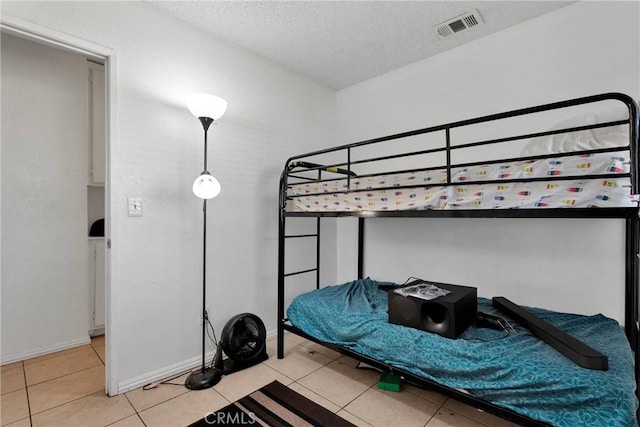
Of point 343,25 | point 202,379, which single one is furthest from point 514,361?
point 343,25

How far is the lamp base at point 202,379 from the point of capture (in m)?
1.90

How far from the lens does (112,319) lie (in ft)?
6.08

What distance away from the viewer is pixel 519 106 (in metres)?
2.21

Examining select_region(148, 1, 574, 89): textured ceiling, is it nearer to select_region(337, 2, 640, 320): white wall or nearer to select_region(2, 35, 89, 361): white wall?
select_region(337, 2, 640, 320): white wall

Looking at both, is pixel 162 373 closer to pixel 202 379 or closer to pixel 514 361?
pixel 202 379

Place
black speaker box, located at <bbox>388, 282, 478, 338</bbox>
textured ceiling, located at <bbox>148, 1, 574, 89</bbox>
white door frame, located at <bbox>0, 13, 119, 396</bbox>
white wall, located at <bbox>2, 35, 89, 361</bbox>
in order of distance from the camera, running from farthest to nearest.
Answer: white wall, located at <bbox>2, 35, 89, 361</bbox> < textured ceiling, located at <bbox>148, 1, 574, 89</bbox> < white door frame, located at <bbox>0, 13, 119, 396</bbox> < black speaker box, located at <bbox>388, 282, 478, 338</bbox>

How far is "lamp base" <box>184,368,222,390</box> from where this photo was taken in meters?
1.90

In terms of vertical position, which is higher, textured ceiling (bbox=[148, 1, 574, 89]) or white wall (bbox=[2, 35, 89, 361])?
textured ceiling (bbox=[148, 1, 574, 89])

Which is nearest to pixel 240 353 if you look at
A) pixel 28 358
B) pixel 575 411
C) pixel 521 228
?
pixel 28 358

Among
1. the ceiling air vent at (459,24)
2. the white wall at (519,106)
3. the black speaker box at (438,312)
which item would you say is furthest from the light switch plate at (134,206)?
the ceiling air vent at (459,24)

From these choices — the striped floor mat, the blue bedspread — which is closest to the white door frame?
the striped floor mat

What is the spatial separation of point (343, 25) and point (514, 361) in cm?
238

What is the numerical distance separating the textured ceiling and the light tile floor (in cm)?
257

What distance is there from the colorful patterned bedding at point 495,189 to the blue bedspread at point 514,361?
2.17 feet
